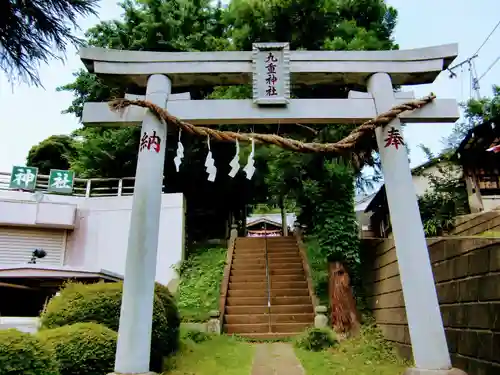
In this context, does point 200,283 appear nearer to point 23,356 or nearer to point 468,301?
point 23,356

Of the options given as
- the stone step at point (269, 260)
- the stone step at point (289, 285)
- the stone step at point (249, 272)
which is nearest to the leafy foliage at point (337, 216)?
the stone step at point (289, 285)

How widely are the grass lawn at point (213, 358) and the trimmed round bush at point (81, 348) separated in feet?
4.05

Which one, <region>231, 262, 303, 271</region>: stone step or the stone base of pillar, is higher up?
<region>231, 262, 303, 271</region>: stone step

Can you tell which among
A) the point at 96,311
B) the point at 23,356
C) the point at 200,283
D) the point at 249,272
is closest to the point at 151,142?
the point at 23,356

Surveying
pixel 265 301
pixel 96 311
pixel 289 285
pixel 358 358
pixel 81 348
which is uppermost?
pixel 289 285

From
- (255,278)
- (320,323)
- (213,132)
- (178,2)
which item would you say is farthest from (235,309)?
(178,2)

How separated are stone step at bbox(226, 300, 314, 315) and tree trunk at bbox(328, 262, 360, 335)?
1472mm

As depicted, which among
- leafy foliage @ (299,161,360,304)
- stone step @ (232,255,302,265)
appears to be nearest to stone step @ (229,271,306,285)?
stone step @ (232,255,302,265)

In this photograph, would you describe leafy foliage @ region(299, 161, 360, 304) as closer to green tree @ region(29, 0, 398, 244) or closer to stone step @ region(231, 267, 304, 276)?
green tree @ region(29, 0, 398, 244)

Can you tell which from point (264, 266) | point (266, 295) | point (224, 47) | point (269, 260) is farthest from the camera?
point (224, 47)

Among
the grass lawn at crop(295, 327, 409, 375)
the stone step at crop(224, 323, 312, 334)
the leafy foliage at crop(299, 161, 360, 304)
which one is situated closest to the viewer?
the grass lawn at crop(295, 327, 409, 375)

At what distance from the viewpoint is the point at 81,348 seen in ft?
15.5

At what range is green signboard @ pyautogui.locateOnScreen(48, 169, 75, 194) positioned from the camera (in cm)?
1354

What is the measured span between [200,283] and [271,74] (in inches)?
315
